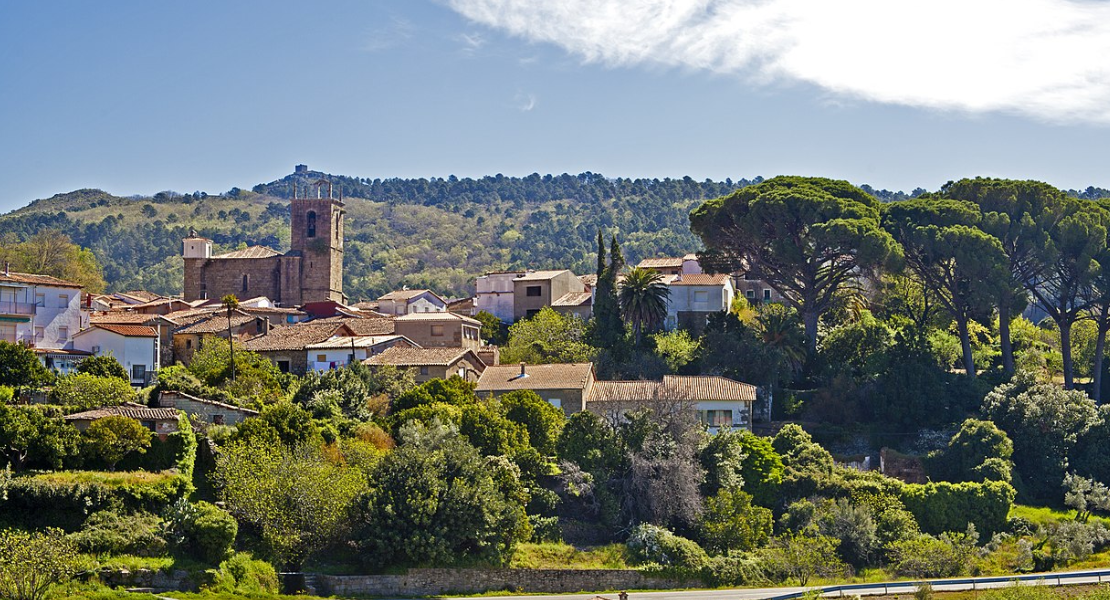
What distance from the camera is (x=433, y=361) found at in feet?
206

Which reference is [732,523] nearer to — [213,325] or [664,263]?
[213,325]

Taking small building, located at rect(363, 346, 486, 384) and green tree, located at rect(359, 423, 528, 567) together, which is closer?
green tree, located at rect(359, 423, 528, 567)

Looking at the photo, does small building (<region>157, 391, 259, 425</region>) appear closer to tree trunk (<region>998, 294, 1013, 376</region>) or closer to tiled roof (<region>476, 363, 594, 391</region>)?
tiled roof (<region>476, 363, 594, 391</region>)

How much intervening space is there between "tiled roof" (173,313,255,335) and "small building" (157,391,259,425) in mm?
16338

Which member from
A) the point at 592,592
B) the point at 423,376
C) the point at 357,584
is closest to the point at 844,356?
the point at 423,376

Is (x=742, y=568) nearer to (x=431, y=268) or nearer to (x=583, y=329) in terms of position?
(x=583, y=329)

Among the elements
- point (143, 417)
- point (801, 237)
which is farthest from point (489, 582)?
point (801, 237)

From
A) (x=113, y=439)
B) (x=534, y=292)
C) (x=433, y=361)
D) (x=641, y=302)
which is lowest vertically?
(x=113, y=439)

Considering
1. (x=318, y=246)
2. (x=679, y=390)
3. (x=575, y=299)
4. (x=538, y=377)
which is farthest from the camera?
(x=318, y=246)

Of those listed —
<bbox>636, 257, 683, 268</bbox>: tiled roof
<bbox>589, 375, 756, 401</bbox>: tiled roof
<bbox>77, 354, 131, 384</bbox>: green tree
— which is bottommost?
<bbox>589, 375, 756, 401</bbox>: tiled roof

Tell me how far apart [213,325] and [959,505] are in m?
40.2

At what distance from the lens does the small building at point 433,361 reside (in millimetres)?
62531

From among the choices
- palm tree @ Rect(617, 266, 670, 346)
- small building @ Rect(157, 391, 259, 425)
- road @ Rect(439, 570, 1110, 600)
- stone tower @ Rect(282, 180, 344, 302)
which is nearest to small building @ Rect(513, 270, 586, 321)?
palm tree @ Rect(617, 266, 670, 346)

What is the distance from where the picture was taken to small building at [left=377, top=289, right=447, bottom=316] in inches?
3425
